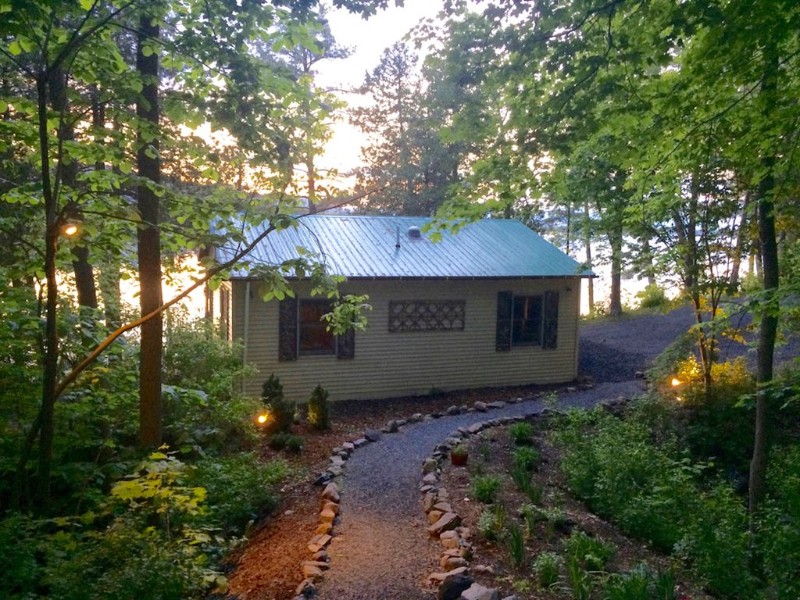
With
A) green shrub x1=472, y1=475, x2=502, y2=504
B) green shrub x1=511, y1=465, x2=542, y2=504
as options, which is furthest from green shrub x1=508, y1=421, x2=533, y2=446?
green shrub x1=472, y1=475, x2=502, y2=504

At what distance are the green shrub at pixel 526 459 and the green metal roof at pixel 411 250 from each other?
4428mm

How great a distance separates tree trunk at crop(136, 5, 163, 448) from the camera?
5.26m

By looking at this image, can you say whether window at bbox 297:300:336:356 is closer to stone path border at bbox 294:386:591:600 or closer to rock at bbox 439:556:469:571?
stone path border at bbox 294:386:591:600

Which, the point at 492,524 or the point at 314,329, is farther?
the point at 314,329

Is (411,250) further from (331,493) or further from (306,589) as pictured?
(306,589)

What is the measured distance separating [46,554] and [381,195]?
19643mm

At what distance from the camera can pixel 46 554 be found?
3.62 metres

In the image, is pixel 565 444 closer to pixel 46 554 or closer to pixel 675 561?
pixel 675 561

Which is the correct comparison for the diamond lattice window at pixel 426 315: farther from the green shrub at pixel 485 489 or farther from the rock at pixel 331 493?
the green shrub at pixel 485 489

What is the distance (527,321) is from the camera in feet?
43.1

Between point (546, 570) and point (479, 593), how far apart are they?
0.61 m

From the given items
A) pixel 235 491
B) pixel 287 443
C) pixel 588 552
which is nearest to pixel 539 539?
pixel 588 552

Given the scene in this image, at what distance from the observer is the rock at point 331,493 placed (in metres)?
6.07

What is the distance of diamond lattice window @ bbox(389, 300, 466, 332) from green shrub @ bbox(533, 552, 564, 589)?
7599 millimetres
